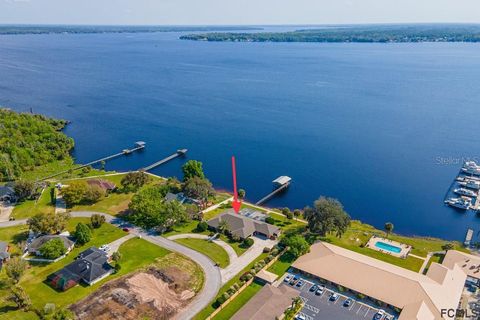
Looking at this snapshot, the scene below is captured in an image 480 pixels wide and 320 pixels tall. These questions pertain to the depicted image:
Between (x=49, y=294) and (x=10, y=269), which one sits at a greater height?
(x=10, y=269)

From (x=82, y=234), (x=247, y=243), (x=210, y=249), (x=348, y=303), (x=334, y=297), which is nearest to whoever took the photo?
(x=348, y=303)

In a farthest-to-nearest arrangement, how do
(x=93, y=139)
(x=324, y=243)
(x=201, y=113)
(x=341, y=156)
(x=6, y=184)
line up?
1. (x=201, y=113)
2. (x=93, y=139)
3. (x=341, y=156)
4. (x=6, y=184)
5. (x=324, y=243)

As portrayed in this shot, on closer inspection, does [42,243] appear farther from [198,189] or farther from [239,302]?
[239,302]

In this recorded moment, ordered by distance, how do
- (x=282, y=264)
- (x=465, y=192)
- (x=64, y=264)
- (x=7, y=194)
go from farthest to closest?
(x=465, y=192) → (x=7, y=194) → (x=282, y=264) → (x=64, y=264)

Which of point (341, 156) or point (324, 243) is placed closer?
point (324, 243)

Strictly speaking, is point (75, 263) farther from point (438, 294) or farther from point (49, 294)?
point (438, 294)

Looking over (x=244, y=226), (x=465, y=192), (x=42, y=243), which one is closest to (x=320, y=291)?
(x=244, y=226)

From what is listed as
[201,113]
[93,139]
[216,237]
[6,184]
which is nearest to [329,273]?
[216,237]

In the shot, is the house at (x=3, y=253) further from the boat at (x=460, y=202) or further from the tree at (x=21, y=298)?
the boat at (x=460, y=202)
